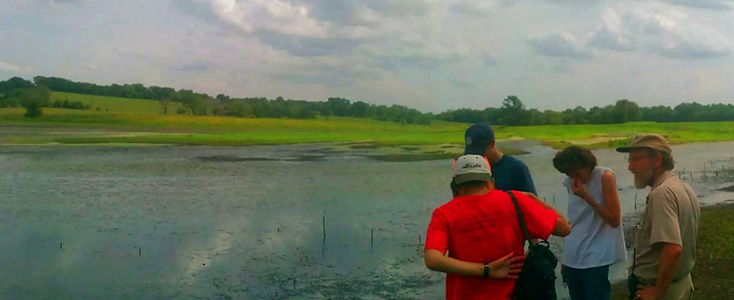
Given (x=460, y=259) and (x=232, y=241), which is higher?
(x=460, y=259)

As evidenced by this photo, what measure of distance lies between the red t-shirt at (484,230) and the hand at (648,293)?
3.50ft

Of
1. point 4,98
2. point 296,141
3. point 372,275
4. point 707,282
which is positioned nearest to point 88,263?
point 372,275

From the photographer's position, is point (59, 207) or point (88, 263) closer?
point (88, 263)

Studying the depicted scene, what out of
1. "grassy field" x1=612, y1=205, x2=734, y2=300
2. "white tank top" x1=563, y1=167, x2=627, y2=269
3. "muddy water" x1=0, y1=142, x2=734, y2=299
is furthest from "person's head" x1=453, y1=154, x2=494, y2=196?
"muddy water" x1=0, y1=142, x2=734, y2=299

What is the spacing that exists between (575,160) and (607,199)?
373 mm

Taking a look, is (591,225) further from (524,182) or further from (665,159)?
(665,159)

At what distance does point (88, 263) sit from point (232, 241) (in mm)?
3758

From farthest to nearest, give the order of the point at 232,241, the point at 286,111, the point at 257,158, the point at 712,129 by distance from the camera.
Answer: the point at 286,111
the point at 712,129
the point at 257,158
the point at 232,241

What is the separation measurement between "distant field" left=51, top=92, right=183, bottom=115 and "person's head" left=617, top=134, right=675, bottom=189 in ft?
314

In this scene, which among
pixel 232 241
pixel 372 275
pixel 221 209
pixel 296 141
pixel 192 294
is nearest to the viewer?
pixel 192 294

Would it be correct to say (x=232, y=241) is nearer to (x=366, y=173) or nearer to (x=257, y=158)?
(x=366, y=173)

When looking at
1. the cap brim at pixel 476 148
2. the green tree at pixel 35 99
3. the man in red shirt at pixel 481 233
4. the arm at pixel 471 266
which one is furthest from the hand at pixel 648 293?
the green tree at pixel 35 99

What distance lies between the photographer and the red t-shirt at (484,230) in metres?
3.51

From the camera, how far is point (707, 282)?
1070 cm
